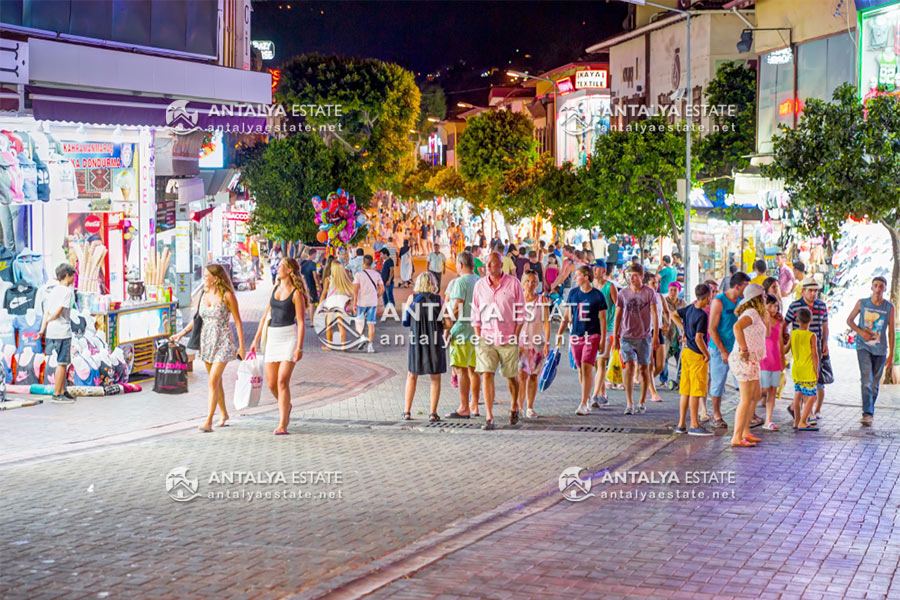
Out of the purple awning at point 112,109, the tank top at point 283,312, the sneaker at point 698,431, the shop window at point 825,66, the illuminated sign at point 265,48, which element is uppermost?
the illuminated sign at point 265,48

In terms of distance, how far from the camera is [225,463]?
9.96 m

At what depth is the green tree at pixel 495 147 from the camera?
5491 centimetres

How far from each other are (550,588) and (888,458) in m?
5.41

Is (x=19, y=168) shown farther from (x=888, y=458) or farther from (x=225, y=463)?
(x=888, y=458)

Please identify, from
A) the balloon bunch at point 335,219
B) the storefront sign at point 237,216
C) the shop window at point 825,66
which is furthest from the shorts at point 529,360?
the storefront sign at point 237,216

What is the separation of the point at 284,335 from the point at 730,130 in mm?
26191

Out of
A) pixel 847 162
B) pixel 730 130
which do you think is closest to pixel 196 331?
pixel 847 162

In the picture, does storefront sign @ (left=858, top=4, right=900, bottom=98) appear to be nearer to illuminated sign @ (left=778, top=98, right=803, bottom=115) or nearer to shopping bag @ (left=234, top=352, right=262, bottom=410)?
illuminated sign @ (left=778, top=98, right=803, bottom=115)

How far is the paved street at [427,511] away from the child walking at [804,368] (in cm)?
49

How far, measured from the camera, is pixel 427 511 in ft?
26.9

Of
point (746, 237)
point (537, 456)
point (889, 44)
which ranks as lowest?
point (537, 456)

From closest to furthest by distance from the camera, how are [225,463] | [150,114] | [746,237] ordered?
[225,463] < [150,114] < [746,237]

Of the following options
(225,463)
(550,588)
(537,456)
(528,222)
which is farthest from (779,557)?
(528,222)

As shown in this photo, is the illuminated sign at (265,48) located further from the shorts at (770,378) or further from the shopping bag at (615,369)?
the shorts at (770,378)
